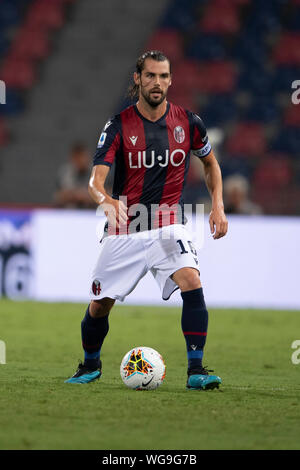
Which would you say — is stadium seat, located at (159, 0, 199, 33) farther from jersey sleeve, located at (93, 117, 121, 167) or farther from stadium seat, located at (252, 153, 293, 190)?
jersey sleeve, located at (93, 117, 121, 167)

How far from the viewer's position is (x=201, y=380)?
19.6ft

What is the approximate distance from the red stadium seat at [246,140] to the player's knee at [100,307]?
14.4 meters

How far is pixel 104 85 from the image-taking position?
70.5 feet

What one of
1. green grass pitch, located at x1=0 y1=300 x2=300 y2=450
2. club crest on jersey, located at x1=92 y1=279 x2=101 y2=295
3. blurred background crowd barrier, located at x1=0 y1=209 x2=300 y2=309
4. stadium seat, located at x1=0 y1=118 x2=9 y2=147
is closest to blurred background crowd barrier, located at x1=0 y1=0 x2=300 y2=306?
stadium seat, located at x1=0 y1=118 x2=9 y2=147

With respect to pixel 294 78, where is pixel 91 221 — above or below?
below

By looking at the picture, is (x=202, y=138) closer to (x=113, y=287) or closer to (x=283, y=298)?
(x=113, y=287)

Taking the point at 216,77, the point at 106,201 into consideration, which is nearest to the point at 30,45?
the point at 216,77

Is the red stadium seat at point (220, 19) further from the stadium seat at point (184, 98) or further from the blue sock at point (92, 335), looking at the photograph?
the blue sock at point (92, 335)

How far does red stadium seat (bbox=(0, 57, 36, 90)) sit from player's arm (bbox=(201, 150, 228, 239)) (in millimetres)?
14657

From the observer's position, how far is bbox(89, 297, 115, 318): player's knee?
6273mm

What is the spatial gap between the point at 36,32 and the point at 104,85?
2145 mm

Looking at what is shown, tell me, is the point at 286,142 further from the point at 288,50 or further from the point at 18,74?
the point at 18,74

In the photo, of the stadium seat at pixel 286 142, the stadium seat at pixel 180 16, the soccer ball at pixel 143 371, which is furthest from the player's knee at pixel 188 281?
the stadium seat at pixel 180 16

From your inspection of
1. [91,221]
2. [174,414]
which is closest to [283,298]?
[91,221]
